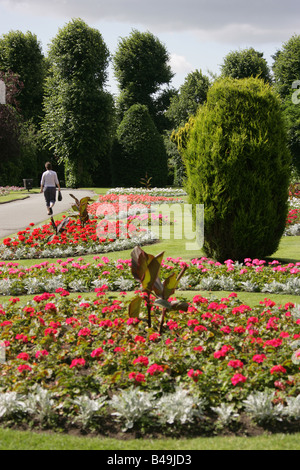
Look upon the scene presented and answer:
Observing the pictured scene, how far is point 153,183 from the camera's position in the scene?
32.6 m

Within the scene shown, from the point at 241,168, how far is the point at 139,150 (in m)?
25.5

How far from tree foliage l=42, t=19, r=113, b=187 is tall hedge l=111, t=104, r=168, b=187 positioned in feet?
4.58

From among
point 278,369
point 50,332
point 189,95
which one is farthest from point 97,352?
point 189,95

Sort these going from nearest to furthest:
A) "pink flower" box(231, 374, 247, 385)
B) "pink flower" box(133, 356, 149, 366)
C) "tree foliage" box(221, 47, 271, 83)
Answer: "pink flower" box(231, 374, 247, 385)
"pink flower" box(133, 356, 149, 366)
"tree foliage" box(221, 47, 271, 83)

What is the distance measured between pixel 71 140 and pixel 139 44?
35.4ft

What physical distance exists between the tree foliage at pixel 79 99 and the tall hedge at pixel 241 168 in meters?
26.0

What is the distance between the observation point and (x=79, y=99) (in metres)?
32.2

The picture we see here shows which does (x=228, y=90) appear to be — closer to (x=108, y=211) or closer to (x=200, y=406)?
(x=200, y=406)

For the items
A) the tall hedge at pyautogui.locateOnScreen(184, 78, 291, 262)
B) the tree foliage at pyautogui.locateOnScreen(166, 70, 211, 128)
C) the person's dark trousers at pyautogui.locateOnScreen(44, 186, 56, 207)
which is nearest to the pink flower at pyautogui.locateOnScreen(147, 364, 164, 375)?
the tall hedge at pyautogui.locateOnScreen(184, 78, 291, 262)

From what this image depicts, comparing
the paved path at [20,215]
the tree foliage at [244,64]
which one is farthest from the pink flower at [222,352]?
the tree foliage at [244,64]

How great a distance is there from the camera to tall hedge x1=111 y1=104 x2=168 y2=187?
32156 mm

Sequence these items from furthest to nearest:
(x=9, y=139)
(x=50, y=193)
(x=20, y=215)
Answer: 1. (x=9, y=139)
2. (x=20, y=215)
3. (x=50, y=193)

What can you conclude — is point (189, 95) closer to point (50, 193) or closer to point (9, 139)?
point (9, 139)

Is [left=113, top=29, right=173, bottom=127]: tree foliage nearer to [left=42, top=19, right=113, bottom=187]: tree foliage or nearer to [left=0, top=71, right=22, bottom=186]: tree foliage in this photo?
[left=42, top=19, right=113, bottom=187]: tree foliage
